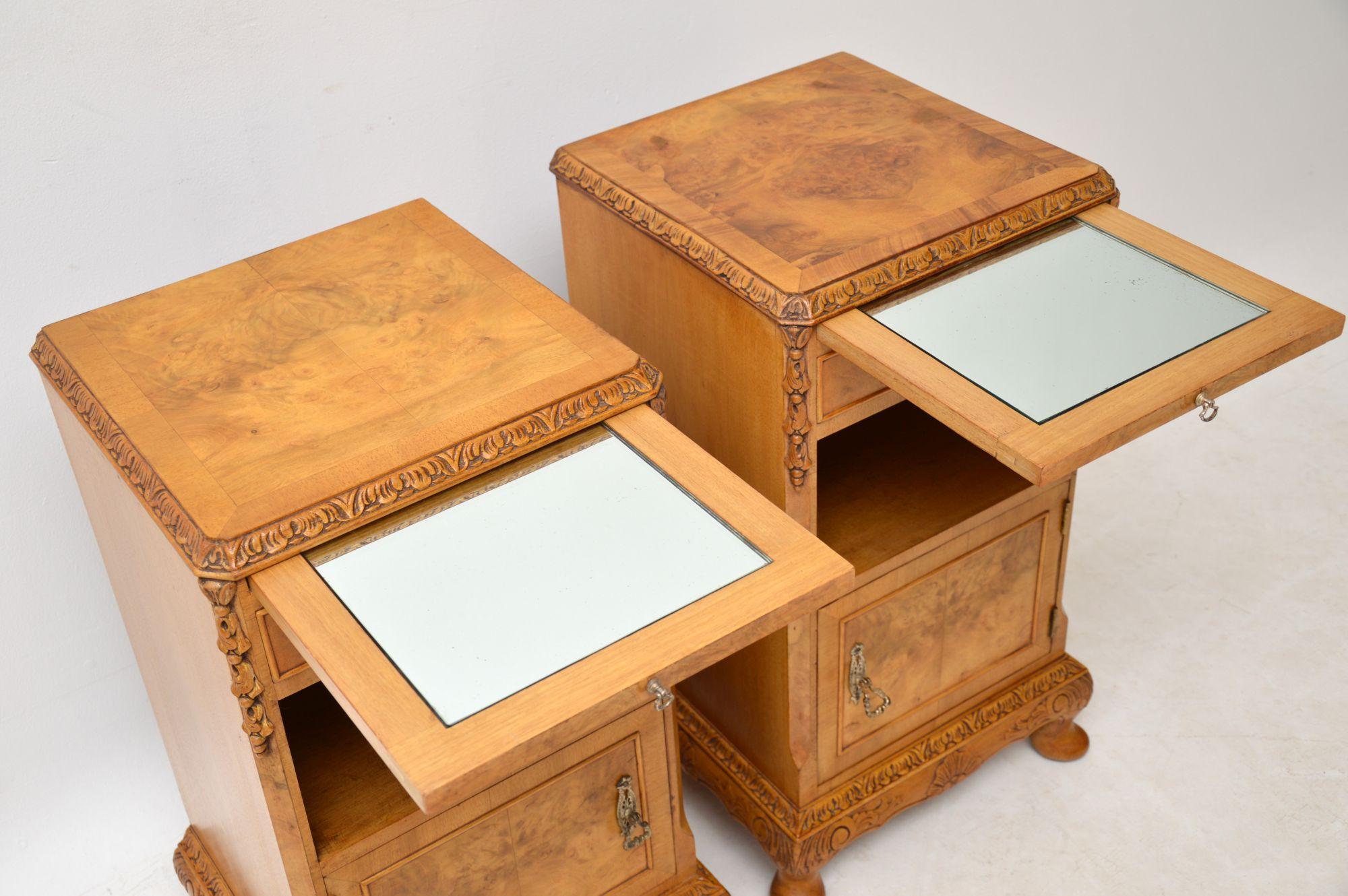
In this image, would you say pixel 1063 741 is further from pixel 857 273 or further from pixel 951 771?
pixel 857 273

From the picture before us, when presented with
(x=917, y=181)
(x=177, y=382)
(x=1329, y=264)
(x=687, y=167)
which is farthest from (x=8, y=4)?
(x=1329, y=264)

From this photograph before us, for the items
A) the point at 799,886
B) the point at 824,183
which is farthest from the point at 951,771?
the point at 824,183

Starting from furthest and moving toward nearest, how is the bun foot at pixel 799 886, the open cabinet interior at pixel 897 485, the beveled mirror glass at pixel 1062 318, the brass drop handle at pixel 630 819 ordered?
the bun foot at pixel 799 886, the open cabinet interior at pixel 897 485, the brass drop handle at pixel 630 819, the beveled mirror glass at pixel 1062 318

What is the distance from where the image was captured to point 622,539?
1.22 metres

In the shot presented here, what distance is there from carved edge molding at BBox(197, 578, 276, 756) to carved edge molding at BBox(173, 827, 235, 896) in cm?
55

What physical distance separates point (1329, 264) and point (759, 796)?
6.12 ft

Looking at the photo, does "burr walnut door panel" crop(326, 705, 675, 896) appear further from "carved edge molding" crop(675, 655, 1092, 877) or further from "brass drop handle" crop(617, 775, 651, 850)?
"carved edge molding" crop(675, 655, 1092, 877)

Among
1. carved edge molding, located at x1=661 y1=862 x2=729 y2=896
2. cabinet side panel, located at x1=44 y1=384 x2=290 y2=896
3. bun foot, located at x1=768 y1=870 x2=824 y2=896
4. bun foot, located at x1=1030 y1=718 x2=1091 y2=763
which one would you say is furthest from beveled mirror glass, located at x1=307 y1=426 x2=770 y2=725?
bun foot, located at x1=1030 y1=718 x2=1091 y2=763

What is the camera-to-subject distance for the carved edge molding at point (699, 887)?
1.70 meters

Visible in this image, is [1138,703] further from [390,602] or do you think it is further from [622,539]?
[390,602]

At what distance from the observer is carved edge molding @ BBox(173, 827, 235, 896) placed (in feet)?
5.83

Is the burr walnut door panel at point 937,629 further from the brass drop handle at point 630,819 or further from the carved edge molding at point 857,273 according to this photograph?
the carved edge molding at point 857,273

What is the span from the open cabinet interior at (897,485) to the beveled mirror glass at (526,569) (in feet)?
1.55

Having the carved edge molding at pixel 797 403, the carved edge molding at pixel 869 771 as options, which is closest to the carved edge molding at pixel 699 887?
the carved edge molding at pixel 869 771
